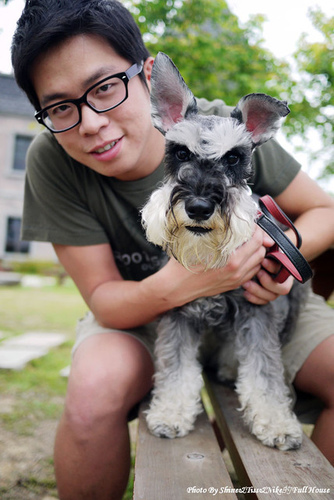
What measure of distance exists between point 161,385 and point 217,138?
3.58 feet

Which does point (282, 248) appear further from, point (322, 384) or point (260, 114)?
point (322, 384)

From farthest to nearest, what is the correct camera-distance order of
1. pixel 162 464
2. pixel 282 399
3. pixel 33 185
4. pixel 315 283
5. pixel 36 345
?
1. pixel 36 345
2. pixel 315 283
3. pixel 33 185
4. pixel 282 399
5. pixel 162 464

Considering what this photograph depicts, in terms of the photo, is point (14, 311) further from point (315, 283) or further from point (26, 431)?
point (315, 283)

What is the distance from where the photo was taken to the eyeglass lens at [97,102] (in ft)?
6.64

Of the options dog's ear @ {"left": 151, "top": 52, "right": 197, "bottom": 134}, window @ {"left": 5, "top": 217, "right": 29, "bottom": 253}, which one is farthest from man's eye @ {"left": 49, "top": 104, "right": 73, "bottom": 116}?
window @ {"left": 5, "top": 217, "right": 29, "bottom": 253}

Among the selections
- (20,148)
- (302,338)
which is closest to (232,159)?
(302,338)

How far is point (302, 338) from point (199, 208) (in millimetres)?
1110

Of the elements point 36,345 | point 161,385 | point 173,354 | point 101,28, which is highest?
point 101,28

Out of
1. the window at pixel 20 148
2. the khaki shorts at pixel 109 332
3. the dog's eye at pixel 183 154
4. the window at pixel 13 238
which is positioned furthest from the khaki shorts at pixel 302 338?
the window at pixel 20 148

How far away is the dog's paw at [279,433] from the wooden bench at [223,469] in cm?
3

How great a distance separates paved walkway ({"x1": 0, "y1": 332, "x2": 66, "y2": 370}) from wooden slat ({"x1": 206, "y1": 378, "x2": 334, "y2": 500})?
328cm

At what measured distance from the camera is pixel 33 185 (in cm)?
241

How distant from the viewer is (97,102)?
2043 mm

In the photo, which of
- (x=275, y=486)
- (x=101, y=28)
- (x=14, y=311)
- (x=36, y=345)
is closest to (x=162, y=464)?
(x=275, y=486)
